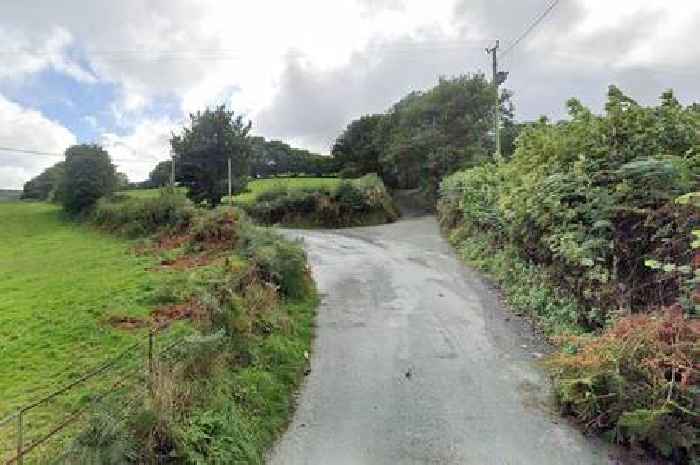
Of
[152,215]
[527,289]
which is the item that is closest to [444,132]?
[152,215]

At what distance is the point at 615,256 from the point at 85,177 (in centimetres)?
2393

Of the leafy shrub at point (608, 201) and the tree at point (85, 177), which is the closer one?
the leafy shrub at point (608, 201)

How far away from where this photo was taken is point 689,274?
20.3 ft

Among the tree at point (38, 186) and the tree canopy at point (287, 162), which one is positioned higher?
the tree canopy at point (287, 162)

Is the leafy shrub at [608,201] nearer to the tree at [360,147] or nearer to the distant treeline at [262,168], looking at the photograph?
the distant treeline at [262,168]

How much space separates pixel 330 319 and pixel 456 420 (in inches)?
153

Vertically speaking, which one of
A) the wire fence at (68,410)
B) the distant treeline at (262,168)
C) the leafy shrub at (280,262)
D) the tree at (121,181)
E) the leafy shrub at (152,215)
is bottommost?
the wire fence at (68,410)

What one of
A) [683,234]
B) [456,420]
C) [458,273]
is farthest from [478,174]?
[456,420]

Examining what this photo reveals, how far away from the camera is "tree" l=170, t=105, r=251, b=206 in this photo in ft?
88.8

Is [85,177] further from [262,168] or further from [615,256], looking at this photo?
[262,168]

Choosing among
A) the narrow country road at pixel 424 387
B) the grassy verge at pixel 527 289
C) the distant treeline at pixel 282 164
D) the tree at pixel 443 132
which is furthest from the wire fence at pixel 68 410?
the distant treeline at pixel 282 164

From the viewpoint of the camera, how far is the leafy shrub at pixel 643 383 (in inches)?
198

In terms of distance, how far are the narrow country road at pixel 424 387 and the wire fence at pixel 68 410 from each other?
1.58 meters

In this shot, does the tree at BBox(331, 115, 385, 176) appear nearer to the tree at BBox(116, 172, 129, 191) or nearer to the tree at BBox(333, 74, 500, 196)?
the tree at BBox(333, 74, 500, 196)
